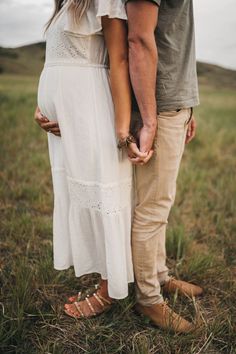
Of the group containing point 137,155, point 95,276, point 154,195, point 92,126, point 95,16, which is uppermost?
point 95,16

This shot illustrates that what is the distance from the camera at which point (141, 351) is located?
1686 mm

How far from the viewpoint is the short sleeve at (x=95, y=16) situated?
1.42 m

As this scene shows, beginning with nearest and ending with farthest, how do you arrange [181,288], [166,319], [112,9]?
1. [112,9]
2. [166,319]
3. [181,288]

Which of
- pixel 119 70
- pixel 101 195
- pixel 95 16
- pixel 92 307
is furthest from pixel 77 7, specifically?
pixel 92 307

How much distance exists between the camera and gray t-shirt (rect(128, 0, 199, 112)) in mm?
1541

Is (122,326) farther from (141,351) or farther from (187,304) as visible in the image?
(187,304)

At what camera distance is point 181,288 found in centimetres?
220

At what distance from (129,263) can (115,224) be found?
0.29 meters

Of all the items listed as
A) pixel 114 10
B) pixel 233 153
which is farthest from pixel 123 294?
pixel 233 153

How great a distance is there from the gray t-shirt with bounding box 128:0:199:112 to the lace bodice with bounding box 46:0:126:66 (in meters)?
0.27

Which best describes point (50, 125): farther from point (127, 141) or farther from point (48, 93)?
point (127, 141)

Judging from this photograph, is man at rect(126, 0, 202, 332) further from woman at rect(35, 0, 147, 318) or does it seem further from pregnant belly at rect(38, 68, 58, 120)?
pregnant belly at rect(38, 68, 58, 120)

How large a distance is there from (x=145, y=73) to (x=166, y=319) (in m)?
1.27

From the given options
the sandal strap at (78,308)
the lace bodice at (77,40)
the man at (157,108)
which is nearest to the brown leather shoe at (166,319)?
the man at (157,108)
